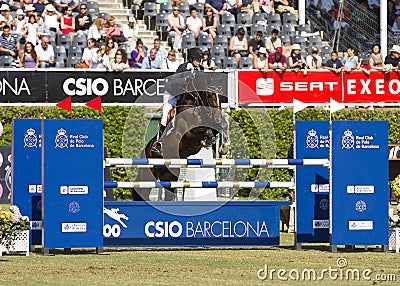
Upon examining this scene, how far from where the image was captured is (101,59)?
2731cm

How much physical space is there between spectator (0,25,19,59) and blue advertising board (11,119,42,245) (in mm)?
12600

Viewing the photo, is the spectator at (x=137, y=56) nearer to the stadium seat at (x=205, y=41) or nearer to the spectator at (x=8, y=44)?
the stadium seat at (x=205, y=41)

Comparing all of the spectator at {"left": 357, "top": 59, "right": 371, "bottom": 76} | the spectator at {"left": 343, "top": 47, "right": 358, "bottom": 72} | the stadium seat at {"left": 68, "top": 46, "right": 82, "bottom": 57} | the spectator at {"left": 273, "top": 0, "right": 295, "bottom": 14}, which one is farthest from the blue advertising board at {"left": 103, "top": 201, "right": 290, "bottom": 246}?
the spectator at {"left": 273, "top": 0, "right": 295, "bottom": 14}

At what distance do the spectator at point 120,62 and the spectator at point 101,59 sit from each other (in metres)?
0.20

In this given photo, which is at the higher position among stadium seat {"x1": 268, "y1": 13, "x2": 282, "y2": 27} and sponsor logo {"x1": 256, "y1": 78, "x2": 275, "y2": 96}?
stadium seat {"x1": 268, "y1": 13, "x2": 282, "y2": 27}

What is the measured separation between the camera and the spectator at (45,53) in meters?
26.8

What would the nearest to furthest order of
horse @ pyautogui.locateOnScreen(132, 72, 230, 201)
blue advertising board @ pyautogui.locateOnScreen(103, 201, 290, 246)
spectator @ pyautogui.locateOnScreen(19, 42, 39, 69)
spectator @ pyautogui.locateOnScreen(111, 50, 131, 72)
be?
blue advertising board @ pyautogui.locateOnScreen(103, 201, 290, 246) → horse @ pyautogui.locateOnScreen(132, 72, 230, 201) → spectator @ pyautogui.locateOnScreen(19, 42, 39, 69) → spectator @ pyautogui.locateOnScreen(111, 50, 131, 72)

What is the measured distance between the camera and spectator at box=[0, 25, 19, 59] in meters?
26.8

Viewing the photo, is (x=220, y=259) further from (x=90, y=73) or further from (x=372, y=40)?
(x=372, y=40)

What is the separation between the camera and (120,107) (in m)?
26.8

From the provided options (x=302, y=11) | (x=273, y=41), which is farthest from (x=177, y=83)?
(x=302, y=11)

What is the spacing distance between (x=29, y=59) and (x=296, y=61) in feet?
22.2

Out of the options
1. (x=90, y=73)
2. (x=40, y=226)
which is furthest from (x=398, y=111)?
(x=40, y=226)

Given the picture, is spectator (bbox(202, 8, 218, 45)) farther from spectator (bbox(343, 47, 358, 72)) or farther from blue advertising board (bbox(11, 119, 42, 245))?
blue advertising board (bbox(11, 119, 42, 245))
